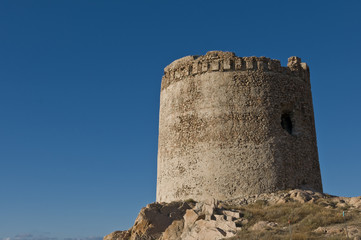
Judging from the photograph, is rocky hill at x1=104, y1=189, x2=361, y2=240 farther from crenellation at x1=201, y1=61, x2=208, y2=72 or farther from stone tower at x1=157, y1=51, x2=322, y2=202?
crenellation at x1=201, y1=61, x2=208, y2=72

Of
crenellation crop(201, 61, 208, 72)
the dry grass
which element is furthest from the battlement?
the dry grass

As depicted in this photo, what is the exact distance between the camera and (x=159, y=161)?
1452cm

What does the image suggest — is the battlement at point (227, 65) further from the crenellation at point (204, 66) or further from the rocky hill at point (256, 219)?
the rocky hill at point (256, 219)

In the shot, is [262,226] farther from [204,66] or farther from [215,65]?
[204,66]

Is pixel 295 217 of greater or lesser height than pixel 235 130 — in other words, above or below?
below

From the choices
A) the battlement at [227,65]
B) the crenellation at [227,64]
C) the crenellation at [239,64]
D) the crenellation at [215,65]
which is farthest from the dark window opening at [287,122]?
the crenellation at [215,65]

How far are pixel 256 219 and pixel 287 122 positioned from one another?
15.0 ft

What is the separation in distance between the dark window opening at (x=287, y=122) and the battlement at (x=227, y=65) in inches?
55.5

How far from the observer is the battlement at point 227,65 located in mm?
13758

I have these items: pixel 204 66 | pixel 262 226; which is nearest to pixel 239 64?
pixel 204 66

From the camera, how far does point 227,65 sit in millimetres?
13703

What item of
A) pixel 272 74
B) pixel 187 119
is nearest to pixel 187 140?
pixel 187 119

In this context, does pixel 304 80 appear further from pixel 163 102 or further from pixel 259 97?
pixel 163 102

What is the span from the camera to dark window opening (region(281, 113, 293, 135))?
13.9 m
